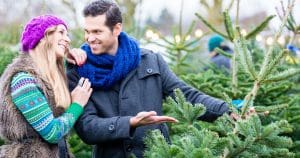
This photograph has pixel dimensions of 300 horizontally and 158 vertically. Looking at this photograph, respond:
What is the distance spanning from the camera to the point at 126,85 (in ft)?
12.0

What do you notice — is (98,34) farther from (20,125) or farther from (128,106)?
(20,125)

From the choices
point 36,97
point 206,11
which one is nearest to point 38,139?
point 36,97

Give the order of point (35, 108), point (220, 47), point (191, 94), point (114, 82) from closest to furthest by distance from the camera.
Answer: point (35, 108) → point (114, 82) → point (191, 94) → point (220, 47)

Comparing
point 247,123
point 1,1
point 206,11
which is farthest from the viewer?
point 206,11

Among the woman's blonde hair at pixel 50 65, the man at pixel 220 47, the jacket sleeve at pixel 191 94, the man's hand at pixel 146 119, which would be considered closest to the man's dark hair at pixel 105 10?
the woman's blonde hair at pixel 50 65

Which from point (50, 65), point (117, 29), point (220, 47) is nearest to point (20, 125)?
point (50, 65)

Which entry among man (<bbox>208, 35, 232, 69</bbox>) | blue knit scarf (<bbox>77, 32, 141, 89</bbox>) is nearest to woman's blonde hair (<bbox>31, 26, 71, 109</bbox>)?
blue knit scarf (<bbox>77, 32, 141, 89</bbox>)

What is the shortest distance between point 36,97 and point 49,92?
135 millimetres

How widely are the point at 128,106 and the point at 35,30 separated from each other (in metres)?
0.72

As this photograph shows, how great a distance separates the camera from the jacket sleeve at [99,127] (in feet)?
11.1

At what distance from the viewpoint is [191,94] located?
383 centimetres

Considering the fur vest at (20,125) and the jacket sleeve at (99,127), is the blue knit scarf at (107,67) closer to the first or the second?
the jacket sleeve at (99,127)

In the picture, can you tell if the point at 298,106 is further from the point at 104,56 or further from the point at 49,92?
the point at 49,92

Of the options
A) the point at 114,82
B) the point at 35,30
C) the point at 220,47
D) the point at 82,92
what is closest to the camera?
the point at 35,30
